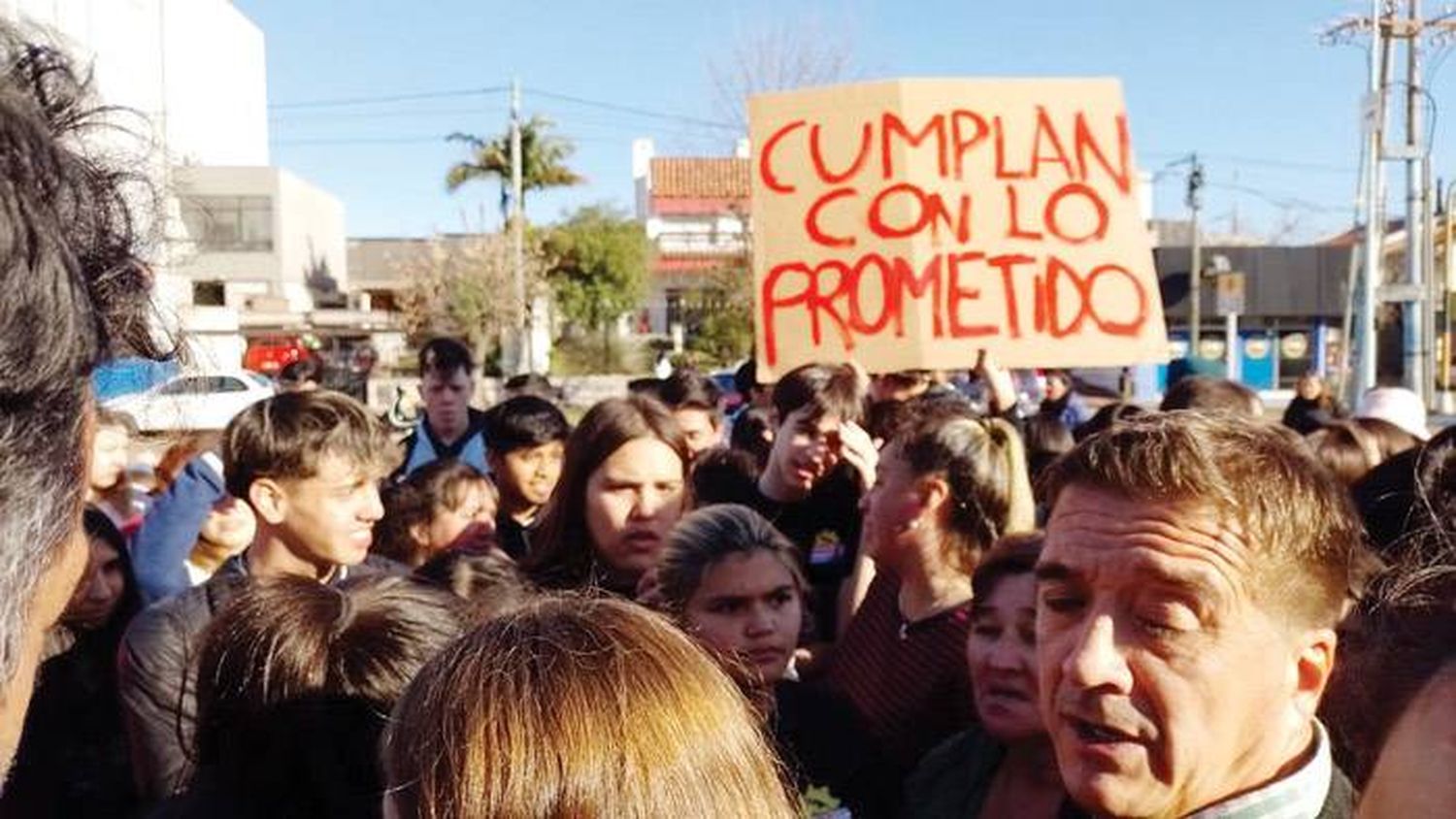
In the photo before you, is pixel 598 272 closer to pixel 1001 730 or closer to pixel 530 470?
pixel 530 470

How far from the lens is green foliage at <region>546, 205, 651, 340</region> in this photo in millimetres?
41906

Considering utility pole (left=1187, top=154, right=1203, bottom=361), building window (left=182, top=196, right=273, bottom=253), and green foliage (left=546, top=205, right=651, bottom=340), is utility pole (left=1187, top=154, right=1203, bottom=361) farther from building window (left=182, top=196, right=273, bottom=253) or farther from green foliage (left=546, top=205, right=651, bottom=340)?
building window (left=182, top=196, right=273, bottom=253)

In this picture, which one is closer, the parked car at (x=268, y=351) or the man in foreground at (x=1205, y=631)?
the man in foreground at (x=1205, y=631)

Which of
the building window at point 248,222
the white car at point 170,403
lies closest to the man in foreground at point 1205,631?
the white car at point 170,403

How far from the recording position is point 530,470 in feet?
15.0

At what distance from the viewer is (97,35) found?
1878 cm

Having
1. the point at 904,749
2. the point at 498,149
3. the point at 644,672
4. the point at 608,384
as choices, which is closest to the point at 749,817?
the point at 644,672

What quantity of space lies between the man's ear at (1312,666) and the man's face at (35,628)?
139cm

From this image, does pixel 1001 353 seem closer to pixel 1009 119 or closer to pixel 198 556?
pixel 1009 119

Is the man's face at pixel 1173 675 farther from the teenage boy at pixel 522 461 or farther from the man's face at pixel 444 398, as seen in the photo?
the man's face at pixel 444 398

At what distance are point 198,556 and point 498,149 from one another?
3975 cm

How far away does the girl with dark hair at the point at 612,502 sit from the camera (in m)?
3.40

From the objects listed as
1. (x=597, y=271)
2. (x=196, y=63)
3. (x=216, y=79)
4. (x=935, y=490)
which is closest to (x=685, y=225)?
(x=597, y=271)

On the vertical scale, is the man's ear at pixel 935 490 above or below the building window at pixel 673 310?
below
